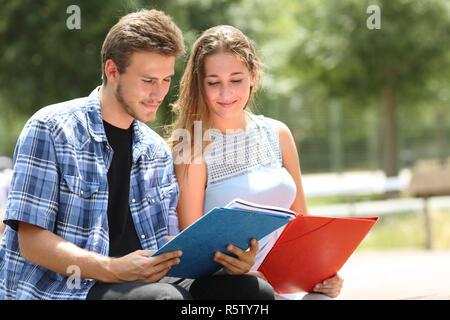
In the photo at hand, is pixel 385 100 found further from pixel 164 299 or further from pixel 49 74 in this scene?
pixel 164 299

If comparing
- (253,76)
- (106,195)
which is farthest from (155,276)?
(253,76)

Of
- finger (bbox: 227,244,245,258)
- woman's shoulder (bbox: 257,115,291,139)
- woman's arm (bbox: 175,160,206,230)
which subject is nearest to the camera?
finger (bbox: 227,244,245,258)

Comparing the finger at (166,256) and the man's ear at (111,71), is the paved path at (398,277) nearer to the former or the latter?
the finger at (166,256)

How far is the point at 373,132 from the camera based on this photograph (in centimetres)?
1289

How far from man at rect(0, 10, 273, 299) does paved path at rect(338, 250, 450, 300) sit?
1.26 meters

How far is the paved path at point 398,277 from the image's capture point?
306cm

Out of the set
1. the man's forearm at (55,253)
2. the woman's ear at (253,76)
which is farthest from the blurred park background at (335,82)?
the man's forearm at (55,253)

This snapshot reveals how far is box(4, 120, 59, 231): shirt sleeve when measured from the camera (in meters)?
1.86

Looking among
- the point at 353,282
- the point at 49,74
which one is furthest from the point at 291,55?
the point at 353,282

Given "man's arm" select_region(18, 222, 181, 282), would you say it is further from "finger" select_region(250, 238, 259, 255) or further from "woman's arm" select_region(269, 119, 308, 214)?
"woman's arm" select_region(269, 119, 308, 214)

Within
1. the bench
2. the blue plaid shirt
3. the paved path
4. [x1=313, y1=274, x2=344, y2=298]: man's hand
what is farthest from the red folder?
the bench

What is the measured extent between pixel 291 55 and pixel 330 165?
2.62m

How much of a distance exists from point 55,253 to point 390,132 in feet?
30.9

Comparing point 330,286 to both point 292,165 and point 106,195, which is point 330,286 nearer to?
point 292,165
